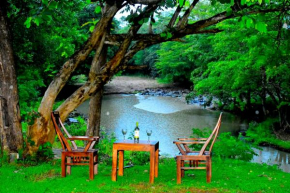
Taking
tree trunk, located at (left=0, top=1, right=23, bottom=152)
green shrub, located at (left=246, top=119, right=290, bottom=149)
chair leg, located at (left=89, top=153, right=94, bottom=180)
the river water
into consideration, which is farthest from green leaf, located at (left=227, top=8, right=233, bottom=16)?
green shrub, located at (left=246, top=119, right=290, bottom=149)

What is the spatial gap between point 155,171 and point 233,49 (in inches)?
439

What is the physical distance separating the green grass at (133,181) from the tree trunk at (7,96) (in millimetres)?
573

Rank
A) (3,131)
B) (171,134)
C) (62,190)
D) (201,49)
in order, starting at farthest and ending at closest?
(201,49), (171,134), (3,131), (62,190)

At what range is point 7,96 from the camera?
720 centimetres

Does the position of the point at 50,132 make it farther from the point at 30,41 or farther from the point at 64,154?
the point at 30,41

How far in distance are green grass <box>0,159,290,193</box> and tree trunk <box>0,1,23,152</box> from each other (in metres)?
0.57

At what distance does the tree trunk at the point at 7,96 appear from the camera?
281 inches

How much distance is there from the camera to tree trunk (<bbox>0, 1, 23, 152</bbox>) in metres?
7.14

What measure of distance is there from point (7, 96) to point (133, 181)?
10.3 feet

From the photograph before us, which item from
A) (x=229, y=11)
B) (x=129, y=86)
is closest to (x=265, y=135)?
(x=229, y=11)

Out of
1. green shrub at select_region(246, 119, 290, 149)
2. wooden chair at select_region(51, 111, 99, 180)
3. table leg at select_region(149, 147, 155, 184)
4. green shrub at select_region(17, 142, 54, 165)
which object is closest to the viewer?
table leg at select_region(149, 147, 155, 184)

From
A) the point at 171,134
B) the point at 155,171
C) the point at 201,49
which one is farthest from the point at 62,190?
the point at 201,49

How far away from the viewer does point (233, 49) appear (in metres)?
16.4

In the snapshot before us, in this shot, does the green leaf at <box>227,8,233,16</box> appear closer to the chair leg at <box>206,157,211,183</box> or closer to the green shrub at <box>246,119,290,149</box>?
the chair leg at <box>206,157,211,183</box>
